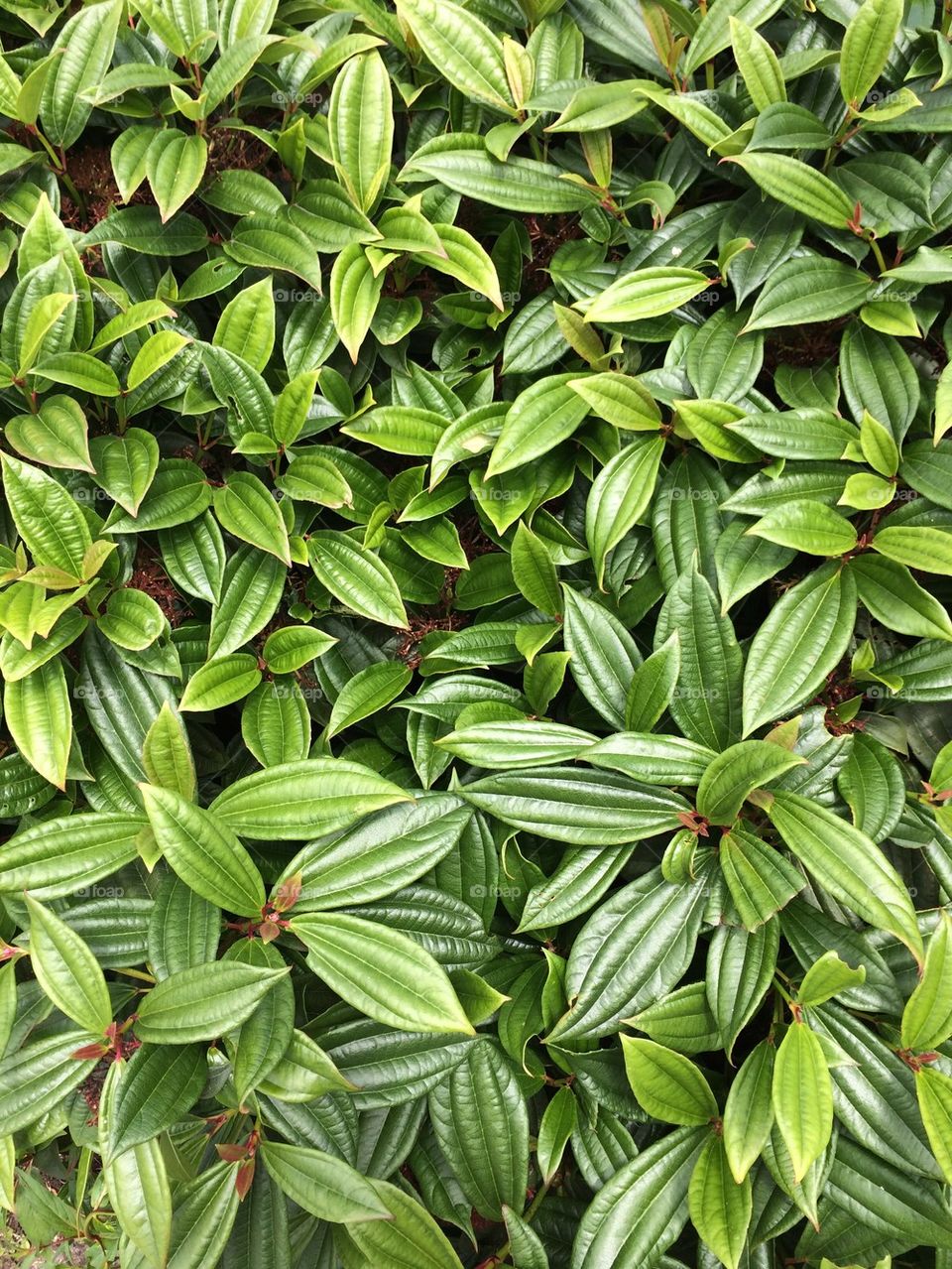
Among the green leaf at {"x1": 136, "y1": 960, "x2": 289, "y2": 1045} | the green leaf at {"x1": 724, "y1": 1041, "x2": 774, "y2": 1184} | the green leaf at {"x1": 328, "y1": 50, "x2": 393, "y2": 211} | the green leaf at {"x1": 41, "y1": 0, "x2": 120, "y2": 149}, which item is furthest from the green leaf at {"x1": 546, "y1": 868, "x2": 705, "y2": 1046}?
the green leaf at {"x1": 41, "y1": 0, "x2": 120, "y2": 149}

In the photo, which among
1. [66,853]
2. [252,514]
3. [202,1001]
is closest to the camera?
[202,1001]

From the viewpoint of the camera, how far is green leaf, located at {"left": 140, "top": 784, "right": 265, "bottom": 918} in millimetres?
910

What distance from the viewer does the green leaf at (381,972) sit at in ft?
2.88

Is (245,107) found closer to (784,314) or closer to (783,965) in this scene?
(784,314)

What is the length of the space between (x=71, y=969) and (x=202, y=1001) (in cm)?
16

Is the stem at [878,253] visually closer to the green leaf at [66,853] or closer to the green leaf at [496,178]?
the green leaf at [496,178]

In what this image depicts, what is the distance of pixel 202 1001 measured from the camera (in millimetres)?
887

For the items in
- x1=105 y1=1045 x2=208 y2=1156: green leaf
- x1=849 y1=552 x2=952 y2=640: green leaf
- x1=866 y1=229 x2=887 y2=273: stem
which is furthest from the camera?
x1=866 y1=229 x2=887 y2=273: stem

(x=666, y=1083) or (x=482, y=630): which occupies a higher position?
(x=482, y=630)

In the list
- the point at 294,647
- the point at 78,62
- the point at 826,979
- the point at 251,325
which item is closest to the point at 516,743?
the point at 294,647

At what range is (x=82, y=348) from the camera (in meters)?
1.13

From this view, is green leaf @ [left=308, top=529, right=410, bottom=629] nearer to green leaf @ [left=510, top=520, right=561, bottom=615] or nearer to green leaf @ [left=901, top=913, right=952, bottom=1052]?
green leaf @ [left=510, top=520, right=561, bottom=615]

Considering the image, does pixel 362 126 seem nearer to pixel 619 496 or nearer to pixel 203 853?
pixel 619 496

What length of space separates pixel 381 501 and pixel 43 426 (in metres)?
0.43
